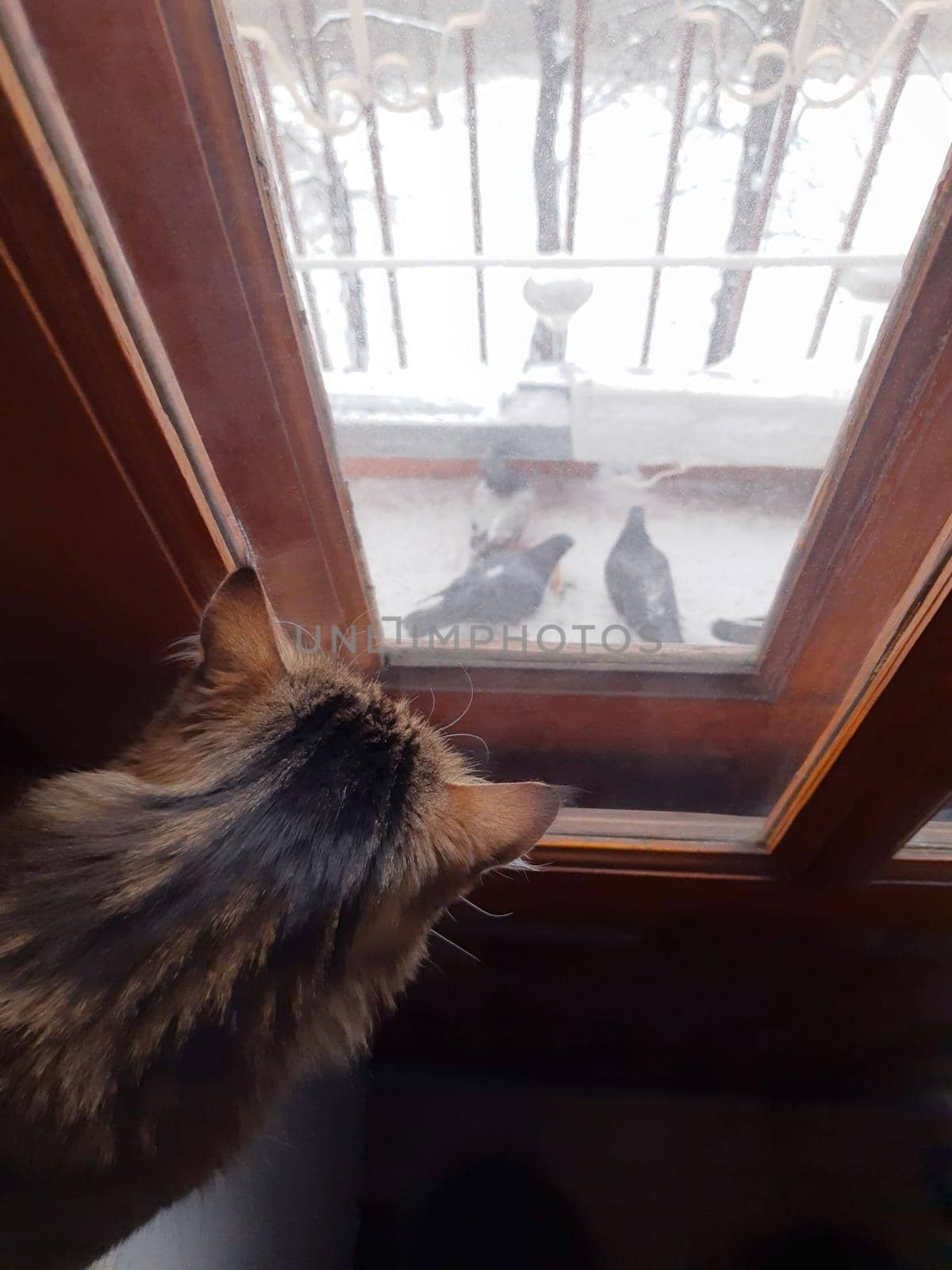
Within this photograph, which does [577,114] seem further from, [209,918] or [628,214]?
[209,918]

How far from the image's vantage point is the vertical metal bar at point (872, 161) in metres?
0.58

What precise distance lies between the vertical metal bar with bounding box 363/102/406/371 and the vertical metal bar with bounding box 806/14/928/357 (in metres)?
0.40

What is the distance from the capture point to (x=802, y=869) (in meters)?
0.87

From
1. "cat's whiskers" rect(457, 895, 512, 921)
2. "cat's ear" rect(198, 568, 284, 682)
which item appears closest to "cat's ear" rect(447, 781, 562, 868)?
"cat's ear" rect(198, 568, 284, 682)

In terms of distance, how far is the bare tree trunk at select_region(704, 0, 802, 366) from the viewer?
59 cm

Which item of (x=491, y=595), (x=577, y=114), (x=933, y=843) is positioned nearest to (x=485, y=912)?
(x=491, y=595)

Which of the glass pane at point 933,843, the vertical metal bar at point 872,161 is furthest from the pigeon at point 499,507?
the glass pane at point 933,843

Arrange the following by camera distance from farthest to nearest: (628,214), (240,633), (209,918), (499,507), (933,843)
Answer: (499,507), (933,843), (628,214), (240,633), (209,918)

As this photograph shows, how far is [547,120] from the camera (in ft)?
2.16

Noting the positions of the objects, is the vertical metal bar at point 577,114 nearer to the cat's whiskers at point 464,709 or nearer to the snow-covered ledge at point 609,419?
the snow-covered ledge at point 609,419

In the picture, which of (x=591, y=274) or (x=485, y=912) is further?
(x=485, y=912)

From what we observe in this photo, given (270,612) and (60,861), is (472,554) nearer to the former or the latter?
(270,612)

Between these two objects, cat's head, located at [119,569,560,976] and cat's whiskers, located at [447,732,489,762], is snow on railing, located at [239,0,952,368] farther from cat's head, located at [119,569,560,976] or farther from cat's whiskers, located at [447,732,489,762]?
cat's whiskers, located at [447,732,489,762]

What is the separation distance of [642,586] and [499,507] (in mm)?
224
